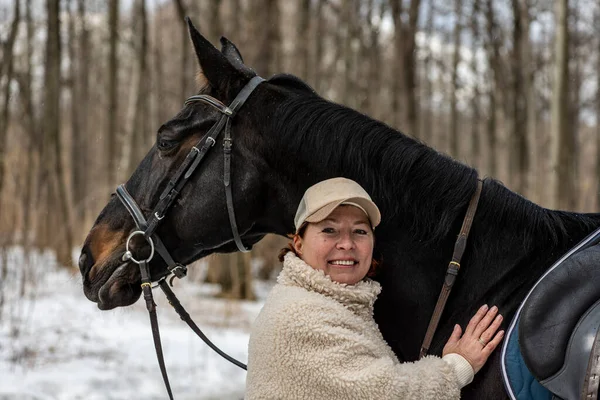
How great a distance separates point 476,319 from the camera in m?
2.33

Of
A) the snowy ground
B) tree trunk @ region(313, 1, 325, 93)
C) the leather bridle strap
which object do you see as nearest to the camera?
the leather bridle strap

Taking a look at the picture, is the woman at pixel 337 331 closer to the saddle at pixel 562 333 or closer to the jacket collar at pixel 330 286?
the jacket collar at pixel 330 286

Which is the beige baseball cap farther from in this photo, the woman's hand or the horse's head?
the woman's hand

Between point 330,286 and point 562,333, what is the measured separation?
75 cm

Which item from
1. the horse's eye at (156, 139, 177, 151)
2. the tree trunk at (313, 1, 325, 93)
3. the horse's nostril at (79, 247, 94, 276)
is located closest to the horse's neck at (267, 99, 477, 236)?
the horse's eye at (156, 139, 177, 151)

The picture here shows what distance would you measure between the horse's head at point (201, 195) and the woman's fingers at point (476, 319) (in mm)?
→ 833

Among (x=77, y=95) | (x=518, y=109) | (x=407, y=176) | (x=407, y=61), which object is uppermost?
(x=518, y=109)

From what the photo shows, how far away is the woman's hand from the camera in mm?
2242

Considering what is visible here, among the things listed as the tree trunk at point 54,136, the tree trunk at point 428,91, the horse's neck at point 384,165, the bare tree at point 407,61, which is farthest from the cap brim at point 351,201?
the tree trunk at point 428,91

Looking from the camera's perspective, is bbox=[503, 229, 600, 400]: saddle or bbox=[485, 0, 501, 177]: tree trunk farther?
bbox=[485, 0, 501, 177]: tree trunk

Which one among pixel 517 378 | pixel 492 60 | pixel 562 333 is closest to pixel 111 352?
pixel 517 378

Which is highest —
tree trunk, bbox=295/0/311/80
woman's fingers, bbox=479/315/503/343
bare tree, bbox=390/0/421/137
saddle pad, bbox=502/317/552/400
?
tree trunk, bbox=295/0/311/80

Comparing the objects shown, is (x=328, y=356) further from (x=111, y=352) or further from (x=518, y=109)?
(x=518, y=109)

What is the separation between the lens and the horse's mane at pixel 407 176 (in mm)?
2459
